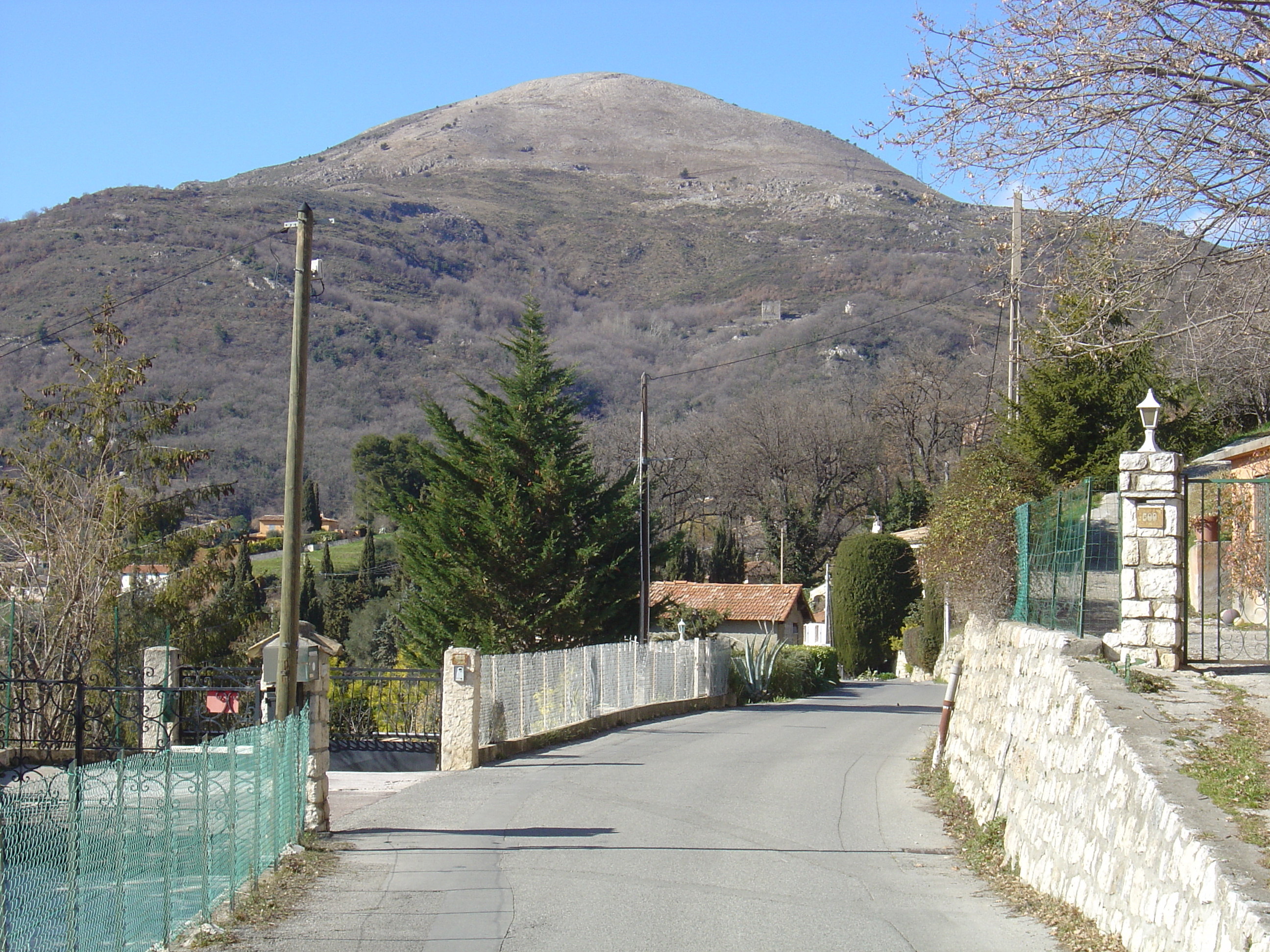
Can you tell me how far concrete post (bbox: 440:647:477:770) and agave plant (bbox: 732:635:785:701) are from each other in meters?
17.4

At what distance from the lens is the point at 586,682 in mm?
23406

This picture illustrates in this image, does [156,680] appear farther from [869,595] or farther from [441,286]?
[441,286]

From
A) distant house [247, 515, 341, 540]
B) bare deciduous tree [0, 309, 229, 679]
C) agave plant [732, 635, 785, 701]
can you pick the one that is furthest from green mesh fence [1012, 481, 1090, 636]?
distant house [247, 515, 341, 540]

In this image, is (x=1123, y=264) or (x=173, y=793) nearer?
(x=173, y=793)

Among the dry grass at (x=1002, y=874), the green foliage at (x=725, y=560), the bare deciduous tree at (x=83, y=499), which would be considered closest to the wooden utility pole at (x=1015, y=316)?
the dry grass at (x=1002, y=874)

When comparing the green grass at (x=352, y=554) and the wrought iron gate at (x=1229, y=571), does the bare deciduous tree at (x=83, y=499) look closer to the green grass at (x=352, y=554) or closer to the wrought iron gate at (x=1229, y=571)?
the wrought iron gate at (x=1229, y=571)

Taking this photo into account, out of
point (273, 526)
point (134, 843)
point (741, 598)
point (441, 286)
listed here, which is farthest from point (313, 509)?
point (441, 286)

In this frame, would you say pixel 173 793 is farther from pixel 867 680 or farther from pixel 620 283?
pixel 620 283

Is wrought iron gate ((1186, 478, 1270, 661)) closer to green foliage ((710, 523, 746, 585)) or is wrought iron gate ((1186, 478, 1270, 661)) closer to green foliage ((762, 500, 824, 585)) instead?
green foliage ((710, 523, 746, 585))

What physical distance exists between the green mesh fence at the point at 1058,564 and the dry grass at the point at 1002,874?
2271 mm

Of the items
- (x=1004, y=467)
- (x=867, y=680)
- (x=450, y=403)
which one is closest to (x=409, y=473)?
(x=450, y=403)

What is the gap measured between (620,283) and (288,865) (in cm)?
15710

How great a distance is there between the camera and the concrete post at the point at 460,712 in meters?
17.5

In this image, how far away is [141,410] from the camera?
27.5 m
